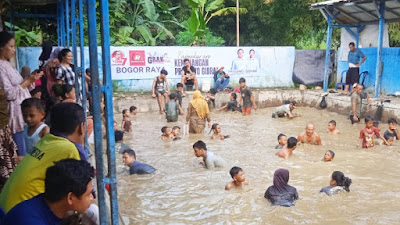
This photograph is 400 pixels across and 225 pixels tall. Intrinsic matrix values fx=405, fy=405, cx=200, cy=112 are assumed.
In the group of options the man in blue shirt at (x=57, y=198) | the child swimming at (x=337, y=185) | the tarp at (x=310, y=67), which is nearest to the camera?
the man in blue shirt at (x=57, y=198)

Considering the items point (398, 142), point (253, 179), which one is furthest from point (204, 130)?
point (398, 142)

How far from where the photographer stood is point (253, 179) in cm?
729

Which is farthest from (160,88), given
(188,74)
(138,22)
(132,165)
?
(138,22)

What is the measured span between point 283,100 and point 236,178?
10.1 meters

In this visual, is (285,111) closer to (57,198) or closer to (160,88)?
(160,88)

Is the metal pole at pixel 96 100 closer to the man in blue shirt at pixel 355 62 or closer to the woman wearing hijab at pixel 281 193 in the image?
the woman wearing hijab at pixel 281 193

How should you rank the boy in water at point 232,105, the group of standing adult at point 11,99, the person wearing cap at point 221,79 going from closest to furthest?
the group of standing adult at point 11,99
the boy in water at point 232,105
the person wearing cap at point 221,79

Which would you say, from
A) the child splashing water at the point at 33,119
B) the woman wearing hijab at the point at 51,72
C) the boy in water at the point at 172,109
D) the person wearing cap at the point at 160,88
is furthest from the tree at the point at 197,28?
the child splashing water at the point at 33,119

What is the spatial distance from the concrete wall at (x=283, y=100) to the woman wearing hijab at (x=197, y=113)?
12.8ft

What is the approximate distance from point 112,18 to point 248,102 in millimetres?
8518

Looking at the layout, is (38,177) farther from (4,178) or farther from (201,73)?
(201,73)

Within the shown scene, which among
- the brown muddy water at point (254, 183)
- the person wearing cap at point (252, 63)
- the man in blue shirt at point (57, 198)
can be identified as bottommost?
the brown muddy water at point (254, 183)

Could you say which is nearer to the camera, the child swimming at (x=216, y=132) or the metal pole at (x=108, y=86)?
the metal pole at (x=108, y=86)

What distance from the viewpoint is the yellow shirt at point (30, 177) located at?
103 inches
